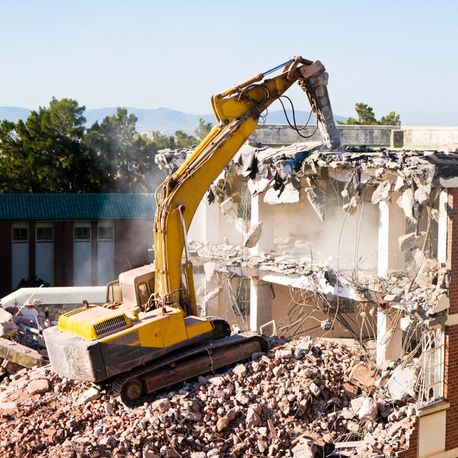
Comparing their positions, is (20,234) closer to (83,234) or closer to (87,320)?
(83,234)

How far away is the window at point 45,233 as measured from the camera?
126ft

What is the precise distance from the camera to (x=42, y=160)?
44312 millimetres

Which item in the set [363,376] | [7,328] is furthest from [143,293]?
[7,328]

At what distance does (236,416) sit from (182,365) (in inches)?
65.0

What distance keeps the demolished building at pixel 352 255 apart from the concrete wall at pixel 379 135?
3947 mm

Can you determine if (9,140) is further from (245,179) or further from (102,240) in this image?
(245,179)

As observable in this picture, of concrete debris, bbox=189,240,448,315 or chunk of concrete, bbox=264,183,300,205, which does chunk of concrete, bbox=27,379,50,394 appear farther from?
chunk of concrete, bbox=264,183,300,205

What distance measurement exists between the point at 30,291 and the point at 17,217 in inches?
354

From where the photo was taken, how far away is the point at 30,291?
29266 mm

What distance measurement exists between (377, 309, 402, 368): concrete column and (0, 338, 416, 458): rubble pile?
931mm

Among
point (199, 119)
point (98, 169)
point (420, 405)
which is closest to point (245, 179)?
point (420, 405)

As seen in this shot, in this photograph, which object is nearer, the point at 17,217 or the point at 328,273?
the point at 328,273

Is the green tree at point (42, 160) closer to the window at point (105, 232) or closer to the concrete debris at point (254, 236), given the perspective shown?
the window at point (105, 232)

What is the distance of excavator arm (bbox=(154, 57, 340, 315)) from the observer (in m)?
17.8
